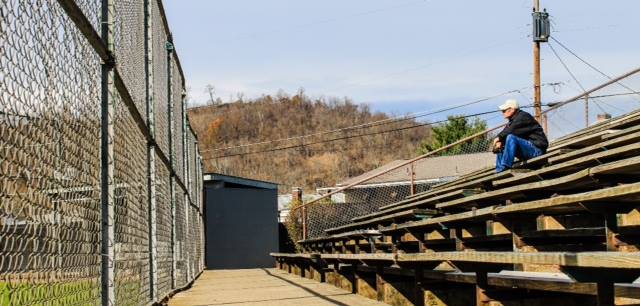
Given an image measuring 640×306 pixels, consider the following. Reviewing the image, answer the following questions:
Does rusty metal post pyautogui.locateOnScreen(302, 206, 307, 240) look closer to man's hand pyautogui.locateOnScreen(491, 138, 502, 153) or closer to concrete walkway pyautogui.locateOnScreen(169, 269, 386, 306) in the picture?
concrete walkway pyautogui.locateOnScreen(169, 269, 386, 306)

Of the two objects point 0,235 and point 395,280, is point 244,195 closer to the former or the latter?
point 395,280

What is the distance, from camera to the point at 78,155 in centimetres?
386

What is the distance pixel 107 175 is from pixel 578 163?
181 inches

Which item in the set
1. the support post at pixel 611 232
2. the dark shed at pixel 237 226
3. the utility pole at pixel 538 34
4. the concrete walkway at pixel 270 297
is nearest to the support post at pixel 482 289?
the support post at pixel 611 232

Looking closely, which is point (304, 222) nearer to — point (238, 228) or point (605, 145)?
point (238, 228)

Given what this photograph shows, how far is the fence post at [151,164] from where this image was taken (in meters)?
7.52

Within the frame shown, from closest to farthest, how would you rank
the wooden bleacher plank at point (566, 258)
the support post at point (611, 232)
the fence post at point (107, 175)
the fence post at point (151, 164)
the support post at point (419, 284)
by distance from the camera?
the wooden bleacher plank at point (566, 258) → the fence post at point (107, 175) → the support post at point (611, 232) → the fence post at point (151, 164) → the support post at point (419, 284)

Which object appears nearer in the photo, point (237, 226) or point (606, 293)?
point (606, 293)

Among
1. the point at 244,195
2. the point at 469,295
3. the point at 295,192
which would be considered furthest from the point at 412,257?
the point at 295,192

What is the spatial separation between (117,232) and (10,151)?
8.88 ft

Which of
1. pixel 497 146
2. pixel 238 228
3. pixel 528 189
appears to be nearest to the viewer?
pixel 528 189

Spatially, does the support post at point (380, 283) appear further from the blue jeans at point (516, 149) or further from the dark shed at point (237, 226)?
the dark shed at point (237, 226)

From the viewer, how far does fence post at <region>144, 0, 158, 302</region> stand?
7.52 meters

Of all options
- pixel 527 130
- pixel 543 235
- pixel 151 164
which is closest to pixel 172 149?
pixel 151 164
